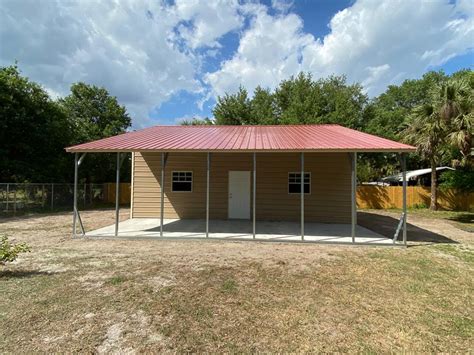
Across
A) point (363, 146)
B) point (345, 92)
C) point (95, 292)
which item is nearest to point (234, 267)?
point (95, 292)

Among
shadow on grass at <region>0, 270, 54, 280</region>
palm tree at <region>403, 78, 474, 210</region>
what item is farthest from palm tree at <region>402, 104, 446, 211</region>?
shadow on grass at <region>0, 270, 54, 280</region>

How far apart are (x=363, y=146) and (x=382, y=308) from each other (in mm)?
4761

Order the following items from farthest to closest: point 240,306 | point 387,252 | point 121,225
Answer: point 121,225 → point 387,252 → point 240,306

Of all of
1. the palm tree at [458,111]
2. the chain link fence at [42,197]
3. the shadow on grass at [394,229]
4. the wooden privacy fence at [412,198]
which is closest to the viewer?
the shadow on grass at [394,229]

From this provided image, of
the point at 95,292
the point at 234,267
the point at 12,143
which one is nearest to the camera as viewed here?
the point at 95,292

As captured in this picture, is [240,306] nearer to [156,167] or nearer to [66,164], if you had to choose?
[156,167]

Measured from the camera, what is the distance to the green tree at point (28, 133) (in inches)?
646

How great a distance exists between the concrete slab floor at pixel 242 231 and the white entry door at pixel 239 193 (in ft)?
1.98

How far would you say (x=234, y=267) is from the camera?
599cm

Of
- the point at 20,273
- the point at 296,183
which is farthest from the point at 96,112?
the point at 20,273

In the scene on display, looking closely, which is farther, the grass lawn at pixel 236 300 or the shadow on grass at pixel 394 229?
the shadow on grass at pixel 394 229

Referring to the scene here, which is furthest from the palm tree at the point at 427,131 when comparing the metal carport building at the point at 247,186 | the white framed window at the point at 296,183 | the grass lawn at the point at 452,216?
the white framed window at the point at 296,183

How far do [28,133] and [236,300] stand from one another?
1854 cm

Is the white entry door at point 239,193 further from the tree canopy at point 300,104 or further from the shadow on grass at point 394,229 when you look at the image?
the tree canopy at point 300,104
